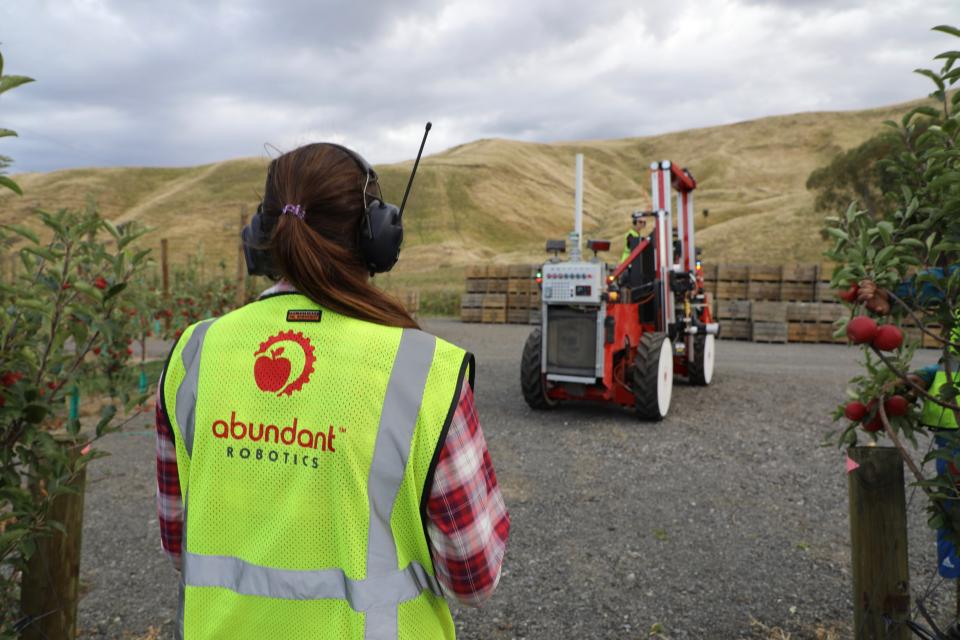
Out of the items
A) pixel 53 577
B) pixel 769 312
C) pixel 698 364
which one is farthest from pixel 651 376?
Result: pixel 769 312

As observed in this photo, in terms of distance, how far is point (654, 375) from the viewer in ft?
23.4

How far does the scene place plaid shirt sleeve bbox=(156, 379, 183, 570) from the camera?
1.44m

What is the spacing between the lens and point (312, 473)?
1.20m

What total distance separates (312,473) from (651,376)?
6336 millimetres

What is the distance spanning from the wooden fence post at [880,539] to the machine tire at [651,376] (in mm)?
4788

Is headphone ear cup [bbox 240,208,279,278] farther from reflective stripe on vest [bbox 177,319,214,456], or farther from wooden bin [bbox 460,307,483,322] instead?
wooden bin [bbox 460,307,483,322]

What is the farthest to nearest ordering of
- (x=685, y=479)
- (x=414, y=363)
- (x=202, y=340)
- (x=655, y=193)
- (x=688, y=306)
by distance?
(x=688, y=306) → (x=655, y=193) → (x=685, y=479) → (x=202, y=340) → (x=414, y=363)

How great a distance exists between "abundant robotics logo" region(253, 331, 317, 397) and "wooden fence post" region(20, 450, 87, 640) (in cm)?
161

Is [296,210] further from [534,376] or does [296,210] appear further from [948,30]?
[534,376]

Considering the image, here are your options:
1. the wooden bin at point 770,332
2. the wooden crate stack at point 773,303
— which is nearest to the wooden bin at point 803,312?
the wooden crate stack at point 773,303

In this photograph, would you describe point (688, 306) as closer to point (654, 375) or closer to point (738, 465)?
point (654, 375)

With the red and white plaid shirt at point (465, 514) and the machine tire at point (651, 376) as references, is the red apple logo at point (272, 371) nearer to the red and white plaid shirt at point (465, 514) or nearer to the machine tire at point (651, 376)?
the red and white plaid shirt at point (465, 514)

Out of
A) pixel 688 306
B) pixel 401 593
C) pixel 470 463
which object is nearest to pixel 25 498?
pixel 401 593

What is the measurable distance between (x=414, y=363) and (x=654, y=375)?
20.6 ft
